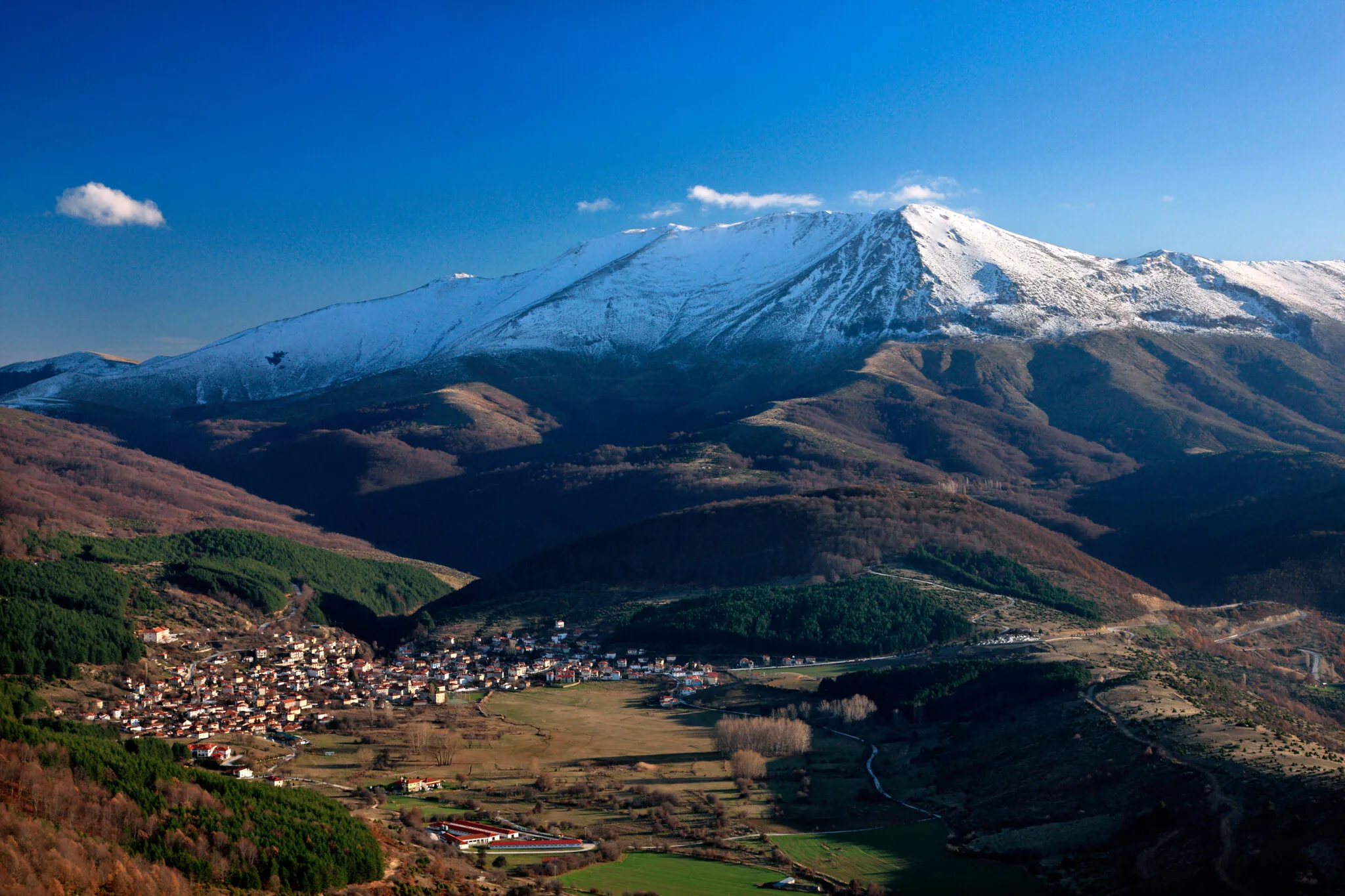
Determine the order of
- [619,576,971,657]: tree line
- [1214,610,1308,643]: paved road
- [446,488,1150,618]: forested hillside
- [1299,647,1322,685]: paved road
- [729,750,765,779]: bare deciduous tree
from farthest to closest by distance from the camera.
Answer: [446,488,1150,618]: forested hillside
[1214,610,1308,643]: paved road
[619,576,971,657]: tree line
[1299,647,1322,685]: paved road
[729,750,765,779]: bare deciduous tree

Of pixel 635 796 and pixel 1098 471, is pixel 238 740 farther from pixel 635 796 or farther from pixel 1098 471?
pixel 1098 471

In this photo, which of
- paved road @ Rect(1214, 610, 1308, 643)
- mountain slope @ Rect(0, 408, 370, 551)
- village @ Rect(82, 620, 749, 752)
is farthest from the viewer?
mountain slope @ Rect(0, 408, 370, 551)

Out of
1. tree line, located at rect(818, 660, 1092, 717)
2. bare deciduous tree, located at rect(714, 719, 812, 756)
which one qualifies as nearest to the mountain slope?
bare deciduous tree, located at rect(714, 719, 812, 756)

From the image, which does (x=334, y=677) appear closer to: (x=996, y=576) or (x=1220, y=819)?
(x=996, y=576)

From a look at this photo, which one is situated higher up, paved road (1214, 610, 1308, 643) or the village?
paved road (1214, 610, 1308, 643)

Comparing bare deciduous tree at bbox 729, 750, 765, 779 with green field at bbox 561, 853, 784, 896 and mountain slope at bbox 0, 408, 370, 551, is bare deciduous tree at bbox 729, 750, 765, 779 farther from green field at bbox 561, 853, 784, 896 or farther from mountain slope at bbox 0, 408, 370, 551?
mountain slope at bbox 0, 408, 370, 551

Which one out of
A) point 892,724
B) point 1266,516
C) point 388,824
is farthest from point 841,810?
point 1266,516
